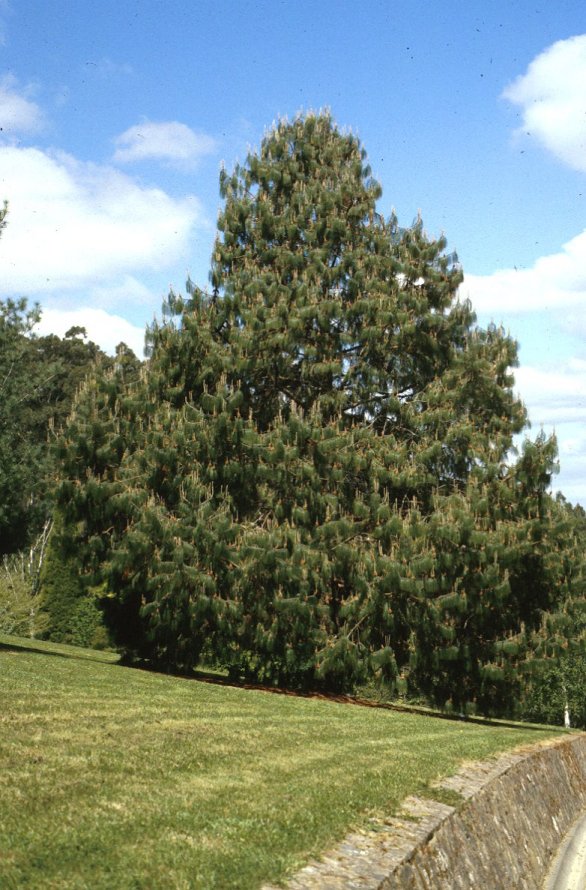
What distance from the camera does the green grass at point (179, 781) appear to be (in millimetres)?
5336

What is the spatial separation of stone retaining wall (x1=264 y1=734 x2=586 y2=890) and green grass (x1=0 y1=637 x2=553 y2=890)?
0.79ft

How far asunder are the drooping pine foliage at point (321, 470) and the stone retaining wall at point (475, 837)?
16.6 ft

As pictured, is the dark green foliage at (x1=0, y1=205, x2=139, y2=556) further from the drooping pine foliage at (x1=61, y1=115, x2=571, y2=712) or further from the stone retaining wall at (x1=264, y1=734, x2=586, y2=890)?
the stone retaining wall at (x1=264, y1=734, x2=586, y2=890)

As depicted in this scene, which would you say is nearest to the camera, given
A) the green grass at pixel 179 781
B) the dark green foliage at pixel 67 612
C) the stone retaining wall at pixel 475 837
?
the green grass at pixel 179 781

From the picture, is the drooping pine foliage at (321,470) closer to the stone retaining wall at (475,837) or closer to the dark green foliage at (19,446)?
the dark green foliage at (19,446)

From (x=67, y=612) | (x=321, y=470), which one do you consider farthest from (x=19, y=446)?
(x=67, y=612)

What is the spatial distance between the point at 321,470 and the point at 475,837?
38.8ft

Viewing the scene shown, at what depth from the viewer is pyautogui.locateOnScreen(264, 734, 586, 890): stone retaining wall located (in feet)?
19.7

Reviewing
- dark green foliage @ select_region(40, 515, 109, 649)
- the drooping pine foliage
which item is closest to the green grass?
the drooping pine foliage

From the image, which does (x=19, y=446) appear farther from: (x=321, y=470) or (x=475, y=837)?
(x=475, y=837)

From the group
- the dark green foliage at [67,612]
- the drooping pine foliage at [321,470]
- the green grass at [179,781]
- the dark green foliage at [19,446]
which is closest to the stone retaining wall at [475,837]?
the green grass at [179,781]

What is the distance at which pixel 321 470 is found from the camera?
65.7 feet

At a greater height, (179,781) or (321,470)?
(321,470)

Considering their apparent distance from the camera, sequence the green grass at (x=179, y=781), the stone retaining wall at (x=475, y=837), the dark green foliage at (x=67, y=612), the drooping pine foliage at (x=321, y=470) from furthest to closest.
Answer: the dark green foliage at (x=67, y=612)
the drooping pine foliage at (x=321, y=470)
the stone retaining wall at (x=475, y=837)
the green grass at (x=179, y=781)
